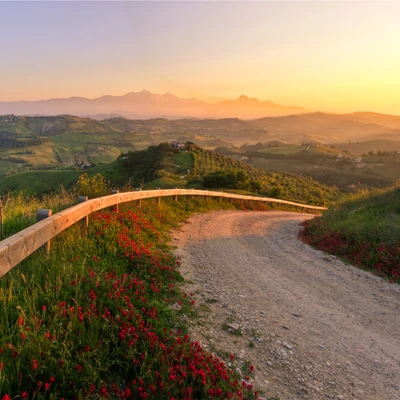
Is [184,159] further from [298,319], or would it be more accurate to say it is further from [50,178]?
[298,319]

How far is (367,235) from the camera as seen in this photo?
1042 centimetres

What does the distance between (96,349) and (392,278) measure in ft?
25.8

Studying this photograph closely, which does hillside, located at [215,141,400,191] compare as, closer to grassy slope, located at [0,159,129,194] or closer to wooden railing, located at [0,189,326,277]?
grassy slope, located at [0,159,129,194]

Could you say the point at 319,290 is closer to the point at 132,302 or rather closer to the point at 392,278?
the point at 392,278

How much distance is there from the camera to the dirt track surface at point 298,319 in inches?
153

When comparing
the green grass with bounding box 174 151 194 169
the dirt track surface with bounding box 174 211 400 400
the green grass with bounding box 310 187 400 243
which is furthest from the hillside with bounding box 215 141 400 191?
the dirt track surface with bounding box 174 211 400 400

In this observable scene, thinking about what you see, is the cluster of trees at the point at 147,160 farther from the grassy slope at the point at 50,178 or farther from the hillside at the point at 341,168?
the hillside at the point at 341,168

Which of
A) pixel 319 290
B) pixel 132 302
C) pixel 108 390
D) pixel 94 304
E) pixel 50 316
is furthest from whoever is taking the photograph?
pixel 319 290

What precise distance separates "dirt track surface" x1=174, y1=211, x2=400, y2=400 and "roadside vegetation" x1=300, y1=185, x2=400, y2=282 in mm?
640

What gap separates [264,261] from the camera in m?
8.80

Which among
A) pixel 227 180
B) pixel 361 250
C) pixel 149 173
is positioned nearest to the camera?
pixel 361 250

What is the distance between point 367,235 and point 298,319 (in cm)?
645

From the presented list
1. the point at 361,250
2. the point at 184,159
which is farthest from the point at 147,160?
the point at 361,250

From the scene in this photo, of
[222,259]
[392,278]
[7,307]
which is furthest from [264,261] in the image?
[7,307]
